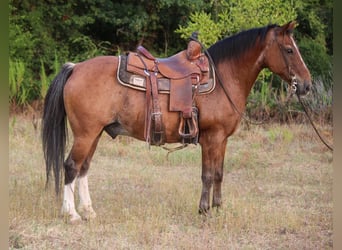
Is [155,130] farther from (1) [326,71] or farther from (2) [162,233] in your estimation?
(1) [326,71]

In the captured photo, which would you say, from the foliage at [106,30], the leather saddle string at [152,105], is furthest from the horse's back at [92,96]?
the foliage at [106,30]

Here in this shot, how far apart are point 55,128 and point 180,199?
4.88ft

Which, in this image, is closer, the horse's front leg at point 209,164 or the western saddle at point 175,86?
the western saddle at point 175,86

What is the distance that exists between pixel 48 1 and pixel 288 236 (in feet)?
34.0

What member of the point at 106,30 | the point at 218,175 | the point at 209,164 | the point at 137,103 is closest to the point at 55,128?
the point at 137,103

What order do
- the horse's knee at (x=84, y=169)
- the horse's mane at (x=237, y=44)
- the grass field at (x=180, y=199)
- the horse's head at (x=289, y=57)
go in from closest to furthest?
the grass field at (x=180, y=199) < the horse's head at (x=289, y=57) < the horse's mane at (x=237, y=44) < the horse's knee at (x=84, y=169)

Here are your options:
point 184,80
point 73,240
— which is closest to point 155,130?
point 184,80

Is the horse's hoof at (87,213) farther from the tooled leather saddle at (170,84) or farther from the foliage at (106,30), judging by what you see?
the foliage at (106,30)

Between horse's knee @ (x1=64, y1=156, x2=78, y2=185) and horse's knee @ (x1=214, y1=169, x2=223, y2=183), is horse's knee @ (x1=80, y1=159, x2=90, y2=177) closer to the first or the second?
horse's knee @ (x1=64, y1=156, x2=78, y2=185)

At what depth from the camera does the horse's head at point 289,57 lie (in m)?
3.62

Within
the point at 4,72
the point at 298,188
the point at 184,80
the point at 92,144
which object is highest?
the point at 4,72

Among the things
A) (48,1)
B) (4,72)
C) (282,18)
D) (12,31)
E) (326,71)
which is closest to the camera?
(4,72)

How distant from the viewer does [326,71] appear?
32.6ft

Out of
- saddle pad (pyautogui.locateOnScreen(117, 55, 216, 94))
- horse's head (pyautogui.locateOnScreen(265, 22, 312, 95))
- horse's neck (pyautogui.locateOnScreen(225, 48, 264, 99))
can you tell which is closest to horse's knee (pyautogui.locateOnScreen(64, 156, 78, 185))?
saddle pad (pyautogui.locateOnScreen(117, 55, 216, 94))
